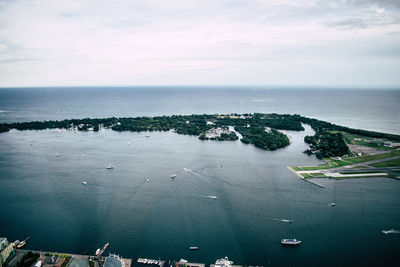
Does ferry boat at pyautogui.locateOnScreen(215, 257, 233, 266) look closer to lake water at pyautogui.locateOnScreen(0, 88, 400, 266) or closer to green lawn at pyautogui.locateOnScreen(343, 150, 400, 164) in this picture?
lake water at pyautogui.locateOnScreen(0, 88, 400, 266)

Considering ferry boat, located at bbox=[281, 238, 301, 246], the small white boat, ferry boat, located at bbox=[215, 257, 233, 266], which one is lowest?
ferry boat, located at bbox=[215, 257, 233, 266]

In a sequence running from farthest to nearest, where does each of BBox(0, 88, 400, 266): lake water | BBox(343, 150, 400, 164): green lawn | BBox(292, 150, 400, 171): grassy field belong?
1. BBox(343, 150, 400, 164): green lawn
2. BBox(292, 150, 400, 171): grassy field
3. BBox(0, 88, 400, 266): lake water

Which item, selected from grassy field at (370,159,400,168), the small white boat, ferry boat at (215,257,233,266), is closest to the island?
grassy field at (370,159,400,168)

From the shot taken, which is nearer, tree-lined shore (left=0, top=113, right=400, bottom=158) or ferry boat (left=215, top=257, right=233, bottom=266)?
ferry boat (left=215, top=257, right=233, bottom=266)

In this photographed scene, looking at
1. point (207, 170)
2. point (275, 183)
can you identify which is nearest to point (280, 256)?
point (275, 183)

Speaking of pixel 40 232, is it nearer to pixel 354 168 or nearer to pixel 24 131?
pixel 354 168

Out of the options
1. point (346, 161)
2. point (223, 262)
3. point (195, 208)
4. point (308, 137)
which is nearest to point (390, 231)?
point (223, 262)

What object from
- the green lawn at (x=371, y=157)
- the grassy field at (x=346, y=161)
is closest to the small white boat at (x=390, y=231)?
the grassy field at (x=346, y=161)

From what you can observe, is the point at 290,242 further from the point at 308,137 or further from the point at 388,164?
the point at 308,137

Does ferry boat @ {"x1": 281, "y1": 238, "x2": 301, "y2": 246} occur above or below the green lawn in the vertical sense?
below

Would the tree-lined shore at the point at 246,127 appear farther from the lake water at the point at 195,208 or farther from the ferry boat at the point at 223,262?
the ferry boat at the point at 223,262
